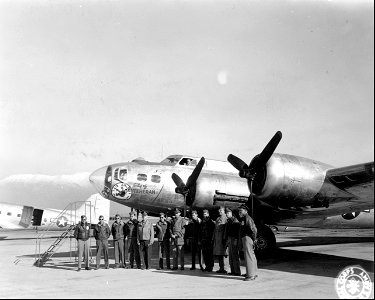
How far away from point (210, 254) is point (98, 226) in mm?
3359

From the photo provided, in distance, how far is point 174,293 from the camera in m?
7.34

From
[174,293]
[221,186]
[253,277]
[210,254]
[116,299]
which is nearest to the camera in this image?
[116,299]

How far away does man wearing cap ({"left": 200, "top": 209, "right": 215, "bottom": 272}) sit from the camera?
10414 mm

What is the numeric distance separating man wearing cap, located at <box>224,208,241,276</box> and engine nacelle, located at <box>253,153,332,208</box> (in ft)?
5.39

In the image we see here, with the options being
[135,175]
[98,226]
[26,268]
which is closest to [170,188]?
[135,175]

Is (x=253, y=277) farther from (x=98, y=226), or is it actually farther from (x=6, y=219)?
(x=6, y=219)

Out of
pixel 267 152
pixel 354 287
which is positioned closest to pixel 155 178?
pixel 267 152

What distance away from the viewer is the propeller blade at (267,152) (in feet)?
36.4

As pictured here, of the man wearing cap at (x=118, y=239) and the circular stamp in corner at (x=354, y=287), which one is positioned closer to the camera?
the circular stamp in corner at (x=354, y=287)

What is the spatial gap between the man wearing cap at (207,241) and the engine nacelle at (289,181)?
1.73 m

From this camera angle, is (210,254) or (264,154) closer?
(210,254)

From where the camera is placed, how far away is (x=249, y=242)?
9.26 m

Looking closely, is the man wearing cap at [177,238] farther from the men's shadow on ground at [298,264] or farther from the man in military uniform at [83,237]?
the man in military uniform at [83,237]

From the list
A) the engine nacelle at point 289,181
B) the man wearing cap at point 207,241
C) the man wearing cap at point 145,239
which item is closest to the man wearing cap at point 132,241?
the man wearing cap at point 145,239
